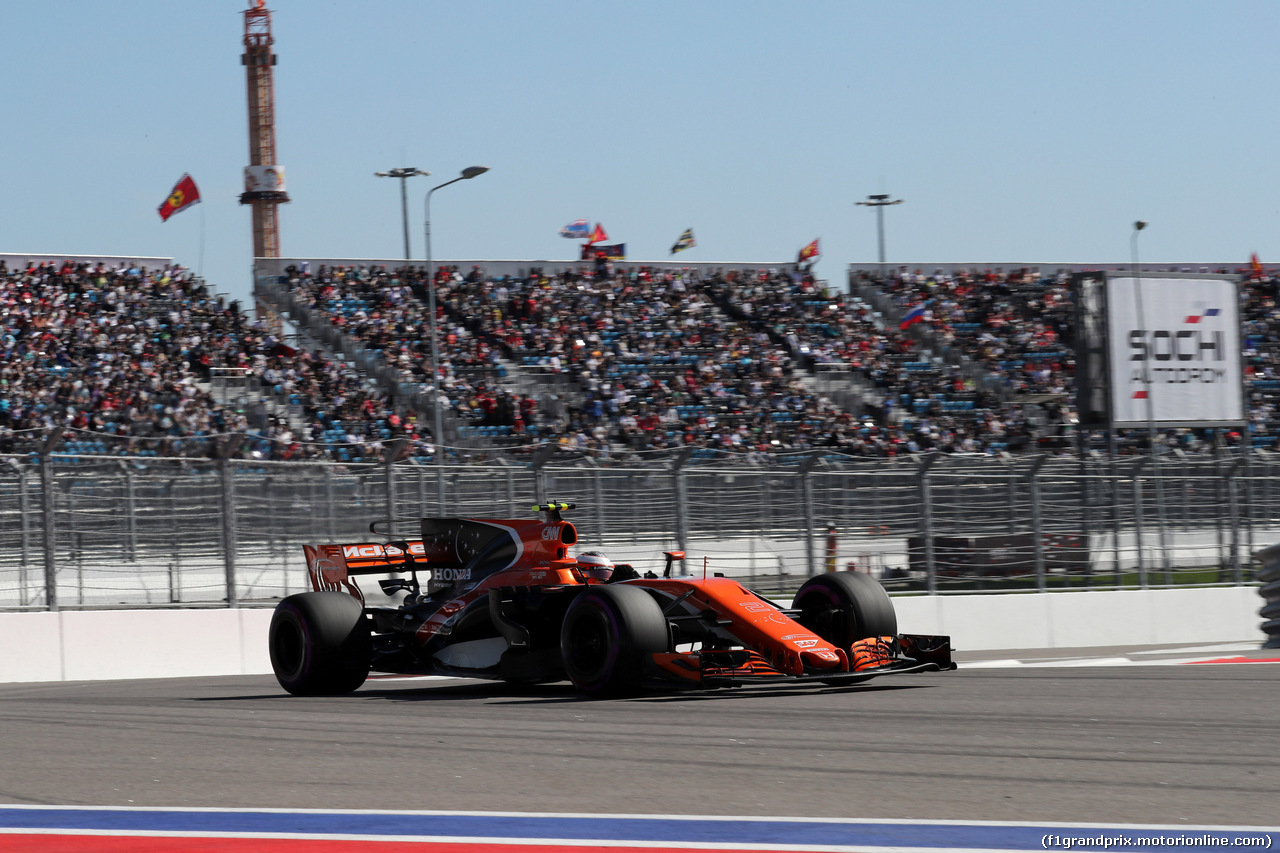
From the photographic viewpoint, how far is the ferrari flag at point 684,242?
144 ft

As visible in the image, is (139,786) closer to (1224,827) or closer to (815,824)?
(815,824)

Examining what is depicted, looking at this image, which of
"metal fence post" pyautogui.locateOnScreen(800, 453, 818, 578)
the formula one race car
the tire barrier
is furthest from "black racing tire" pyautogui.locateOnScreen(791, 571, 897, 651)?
the tire barrier

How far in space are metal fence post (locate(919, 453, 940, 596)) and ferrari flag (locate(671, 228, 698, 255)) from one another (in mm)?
28581

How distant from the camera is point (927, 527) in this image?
1560 cm

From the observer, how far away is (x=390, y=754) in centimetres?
611

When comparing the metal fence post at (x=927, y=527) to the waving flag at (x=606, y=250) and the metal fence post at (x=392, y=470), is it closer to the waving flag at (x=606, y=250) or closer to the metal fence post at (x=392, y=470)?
the metal fence post at (x=392, y=470)

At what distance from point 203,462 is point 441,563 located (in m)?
3.91

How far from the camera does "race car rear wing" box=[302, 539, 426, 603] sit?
9.95 meters

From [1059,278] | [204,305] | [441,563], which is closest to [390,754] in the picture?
[441,563]

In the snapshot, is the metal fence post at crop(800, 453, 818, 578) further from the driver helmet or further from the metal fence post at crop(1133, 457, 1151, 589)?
the driver helmet

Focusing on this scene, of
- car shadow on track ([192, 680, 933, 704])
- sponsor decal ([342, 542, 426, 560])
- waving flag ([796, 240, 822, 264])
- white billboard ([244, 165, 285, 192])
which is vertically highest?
white billboard ([244, 165, 285, 192])

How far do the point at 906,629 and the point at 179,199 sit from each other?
2972 cm

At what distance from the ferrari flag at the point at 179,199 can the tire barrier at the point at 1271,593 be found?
101 feet

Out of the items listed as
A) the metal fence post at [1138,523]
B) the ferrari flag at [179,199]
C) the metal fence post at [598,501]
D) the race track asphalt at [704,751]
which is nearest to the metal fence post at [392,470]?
the metal fence post at [598,501]
